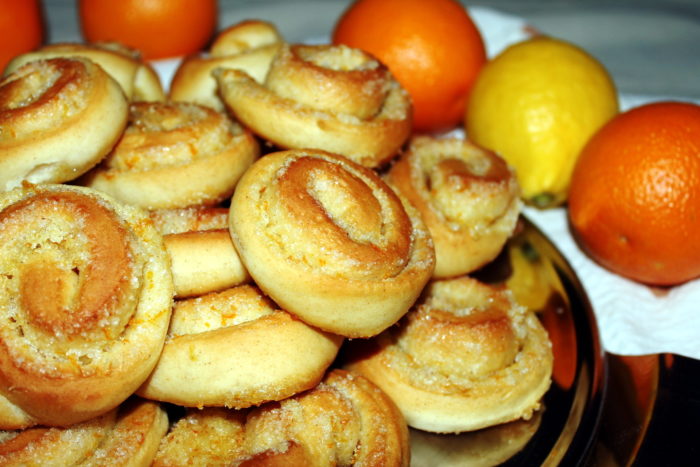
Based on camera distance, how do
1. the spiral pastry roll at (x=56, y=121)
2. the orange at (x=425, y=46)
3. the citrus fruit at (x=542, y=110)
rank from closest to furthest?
1. the spiral pastry roll at (x=56, y=121)
2. the citrus fruit at (x=542, y=110)
3. the orange at (x=425, y=46)

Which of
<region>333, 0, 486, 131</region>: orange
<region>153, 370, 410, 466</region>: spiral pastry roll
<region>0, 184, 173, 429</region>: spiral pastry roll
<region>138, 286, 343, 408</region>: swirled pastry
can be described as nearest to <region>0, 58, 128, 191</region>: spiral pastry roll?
<region>0, 184, 173, 429</region>: spiral pastry roll

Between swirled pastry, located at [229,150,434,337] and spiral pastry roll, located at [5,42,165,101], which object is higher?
spiral pastry roll, located at [5,42,165,101]

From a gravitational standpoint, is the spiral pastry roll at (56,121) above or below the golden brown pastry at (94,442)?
above

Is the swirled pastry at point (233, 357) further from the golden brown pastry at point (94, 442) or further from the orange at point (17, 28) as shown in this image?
the orange at point (17, 28)

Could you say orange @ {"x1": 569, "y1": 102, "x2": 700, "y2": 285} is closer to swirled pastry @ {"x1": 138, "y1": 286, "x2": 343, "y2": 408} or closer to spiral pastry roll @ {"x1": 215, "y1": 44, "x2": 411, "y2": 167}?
spiral pastry roll @ {"x1": 215, "y1": 44, "x2": 411, "y2": 167}

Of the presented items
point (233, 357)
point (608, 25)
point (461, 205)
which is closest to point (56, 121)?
point (233, 357)

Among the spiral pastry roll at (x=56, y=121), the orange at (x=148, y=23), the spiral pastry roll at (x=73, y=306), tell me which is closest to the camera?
the spiral pastry roll at (x=73, y=306)

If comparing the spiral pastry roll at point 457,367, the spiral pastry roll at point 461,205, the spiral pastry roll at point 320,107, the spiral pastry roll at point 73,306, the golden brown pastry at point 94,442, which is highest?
the spiral pastry roll at point 320,107

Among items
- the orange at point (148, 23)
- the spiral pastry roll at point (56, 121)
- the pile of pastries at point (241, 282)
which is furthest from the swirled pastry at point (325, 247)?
the orange at point (148, 23)
